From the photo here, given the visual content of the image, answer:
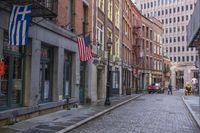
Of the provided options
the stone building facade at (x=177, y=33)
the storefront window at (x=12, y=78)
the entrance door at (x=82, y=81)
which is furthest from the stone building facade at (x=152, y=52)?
the storefront window at (x=12, y=78)

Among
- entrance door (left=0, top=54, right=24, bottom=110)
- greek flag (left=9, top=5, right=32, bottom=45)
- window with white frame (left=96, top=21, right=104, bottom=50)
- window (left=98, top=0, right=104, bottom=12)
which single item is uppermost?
window (left=98, top=0, right=104, bottom=12)

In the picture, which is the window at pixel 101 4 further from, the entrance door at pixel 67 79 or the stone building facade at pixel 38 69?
the entrance door at pixel 67 79

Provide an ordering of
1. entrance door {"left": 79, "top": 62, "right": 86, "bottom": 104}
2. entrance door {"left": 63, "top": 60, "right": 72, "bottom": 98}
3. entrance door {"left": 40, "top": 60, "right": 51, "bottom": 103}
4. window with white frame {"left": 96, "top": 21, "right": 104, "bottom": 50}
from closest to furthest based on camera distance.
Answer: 1. entrance door {"left": 40, "top": 60, "right": 51, "bottom": 103}
2. entrance door {"left": 63, "top": 60, "right": 72, "bottom": 98}
3. entrance door {"left": 79, "top": 62, "right": 86, "bottom": 104}
4. window with white frame {"left": 96, "top": 21, "right": 104, "bottom": 50}

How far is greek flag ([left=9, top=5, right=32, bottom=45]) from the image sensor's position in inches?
497

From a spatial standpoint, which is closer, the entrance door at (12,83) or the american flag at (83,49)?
the entrance door at (12,83)

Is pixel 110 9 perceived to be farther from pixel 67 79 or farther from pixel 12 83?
pixel 12 83

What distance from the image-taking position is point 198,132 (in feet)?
45.1

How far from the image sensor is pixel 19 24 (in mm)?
12797

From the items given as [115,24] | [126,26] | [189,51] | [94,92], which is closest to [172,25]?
[189,51]

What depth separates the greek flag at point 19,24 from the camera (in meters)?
12.6

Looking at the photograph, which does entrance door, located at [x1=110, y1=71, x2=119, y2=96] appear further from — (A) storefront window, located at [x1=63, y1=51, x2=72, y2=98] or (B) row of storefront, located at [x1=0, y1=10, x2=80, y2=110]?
(B) row of storefront, located at [x1=0, y1=10, x2=80, y2=110]

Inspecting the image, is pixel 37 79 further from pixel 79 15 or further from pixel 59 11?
pixel 79 15

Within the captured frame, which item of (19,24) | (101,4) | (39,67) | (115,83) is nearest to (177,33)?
(115,83)

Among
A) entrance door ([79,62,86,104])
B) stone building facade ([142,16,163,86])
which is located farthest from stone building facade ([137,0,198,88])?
entrance door ([79,62,86,104])
